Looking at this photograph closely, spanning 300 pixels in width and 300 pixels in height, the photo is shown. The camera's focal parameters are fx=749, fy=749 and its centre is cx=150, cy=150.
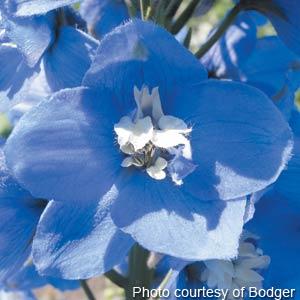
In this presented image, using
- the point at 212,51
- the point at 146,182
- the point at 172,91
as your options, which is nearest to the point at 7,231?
the point at 146,182

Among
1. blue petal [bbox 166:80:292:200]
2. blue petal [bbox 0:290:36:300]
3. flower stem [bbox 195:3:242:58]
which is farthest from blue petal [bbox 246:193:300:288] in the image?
blue petal [bbox 0:290:36:300]

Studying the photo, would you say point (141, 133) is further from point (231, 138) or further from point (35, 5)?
point (35, 5)

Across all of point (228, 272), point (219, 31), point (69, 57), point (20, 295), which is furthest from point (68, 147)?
point (20, 295)

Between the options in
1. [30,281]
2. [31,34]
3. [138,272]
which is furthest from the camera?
[30,281]

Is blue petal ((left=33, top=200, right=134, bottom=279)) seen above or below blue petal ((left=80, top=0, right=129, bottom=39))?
below

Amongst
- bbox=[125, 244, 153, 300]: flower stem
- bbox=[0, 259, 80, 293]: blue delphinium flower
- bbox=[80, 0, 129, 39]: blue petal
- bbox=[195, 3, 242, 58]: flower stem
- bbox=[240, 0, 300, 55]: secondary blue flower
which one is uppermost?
bbox=[240, 0, 300, 55]: secondary blue flower

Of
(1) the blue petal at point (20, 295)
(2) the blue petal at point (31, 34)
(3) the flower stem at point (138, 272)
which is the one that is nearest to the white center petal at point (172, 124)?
(2) the blue petal at point (31, 34)

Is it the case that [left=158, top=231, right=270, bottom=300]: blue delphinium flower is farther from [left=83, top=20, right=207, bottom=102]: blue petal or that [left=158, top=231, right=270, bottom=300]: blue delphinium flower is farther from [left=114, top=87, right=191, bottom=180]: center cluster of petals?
[left=83, top=20, right=207, bottom=102]: blue petal
